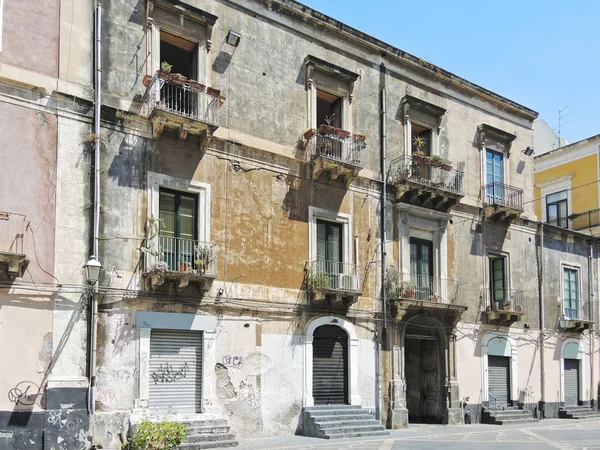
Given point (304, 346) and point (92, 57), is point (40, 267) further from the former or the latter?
point (304, 346)

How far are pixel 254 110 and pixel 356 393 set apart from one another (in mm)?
8922

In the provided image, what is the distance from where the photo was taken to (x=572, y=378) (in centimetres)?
2798

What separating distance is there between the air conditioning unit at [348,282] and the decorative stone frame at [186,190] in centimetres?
460

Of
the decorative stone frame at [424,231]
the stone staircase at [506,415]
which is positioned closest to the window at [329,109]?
the decorative stone frame at [424,231]

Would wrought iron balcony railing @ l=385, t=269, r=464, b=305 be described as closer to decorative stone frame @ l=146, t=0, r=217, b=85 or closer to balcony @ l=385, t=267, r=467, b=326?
balcony @ l=385, t=267, r=467, b=326

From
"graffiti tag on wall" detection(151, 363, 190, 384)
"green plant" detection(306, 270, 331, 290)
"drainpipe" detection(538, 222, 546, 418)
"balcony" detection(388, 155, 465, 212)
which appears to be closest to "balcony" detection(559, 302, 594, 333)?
"drainpipe" detection(538, 222, 546, 418)

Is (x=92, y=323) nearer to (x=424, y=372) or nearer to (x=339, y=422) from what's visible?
(x=339, y=422)

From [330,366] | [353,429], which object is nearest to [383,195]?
[330,366]

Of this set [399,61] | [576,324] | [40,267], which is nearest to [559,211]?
[576,324]

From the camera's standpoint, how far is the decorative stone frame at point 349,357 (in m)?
19.1

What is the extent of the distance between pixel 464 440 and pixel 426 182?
8.34 metres

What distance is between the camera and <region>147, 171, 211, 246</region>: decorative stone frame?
16859mm

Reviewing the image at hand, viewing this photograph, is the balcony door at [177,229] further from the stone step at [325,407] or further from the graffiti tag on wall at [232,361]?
the stone step at [325,407]

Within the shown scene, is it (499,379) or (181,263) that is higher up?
(181,263)
